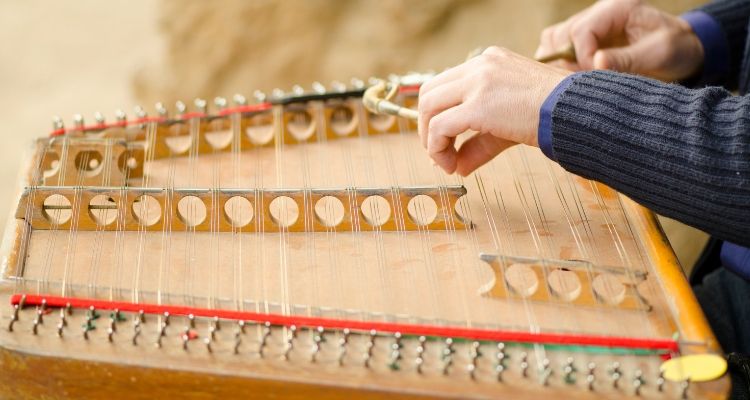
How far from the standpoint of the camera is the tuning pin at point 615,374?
1.07 m

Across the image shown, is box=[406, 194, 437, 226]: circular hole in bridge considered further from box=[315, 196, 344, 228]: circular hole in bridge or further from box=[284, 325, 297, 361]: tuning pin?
box=[284, 325, 297, 361]: tuning pin

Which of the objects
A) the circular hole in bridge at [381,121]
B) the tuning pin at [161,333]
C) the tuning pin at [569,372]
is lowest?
the tuning pin at [569,372]

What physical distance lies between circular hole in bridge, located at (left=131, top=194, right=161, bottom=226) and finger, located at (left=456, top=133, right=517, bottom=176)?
0.49m

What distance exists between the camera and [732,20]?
6.13 ft

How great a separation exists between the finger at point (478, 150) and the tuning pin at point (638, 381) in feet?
1.56

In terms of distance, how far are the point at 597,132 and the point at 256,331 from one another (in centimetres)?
55

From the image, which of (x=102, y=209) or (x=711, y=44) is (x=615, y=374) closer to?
(x=102, y=209)

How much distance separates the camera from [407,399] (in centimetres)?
108

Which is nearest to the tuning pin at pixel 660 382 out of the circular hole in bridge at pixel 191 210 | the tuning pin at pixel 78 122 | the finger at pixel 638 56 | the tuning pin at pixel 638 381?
the tuning pin at pixel 638 381

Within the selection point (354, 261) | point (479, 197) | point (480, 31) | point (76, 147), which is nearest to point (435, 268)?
point (354, 261)

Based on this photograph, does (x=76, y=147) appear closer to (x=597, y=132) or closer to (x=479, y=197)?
(x=479, y=197)

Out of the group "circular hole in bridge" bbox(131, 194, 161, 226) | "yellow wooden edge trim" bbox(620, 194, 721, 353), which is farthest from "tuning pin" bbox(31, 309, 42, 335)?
"yellow wooden edge trim" bbox(620, 194, 721, 353)

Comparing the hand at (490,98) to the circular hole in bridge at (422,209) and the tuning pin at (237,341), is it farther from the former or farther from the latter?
the tuning pin at (237,341)

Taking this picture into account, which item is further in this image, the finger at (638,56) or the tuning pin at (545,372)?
the finger at (638,56)
